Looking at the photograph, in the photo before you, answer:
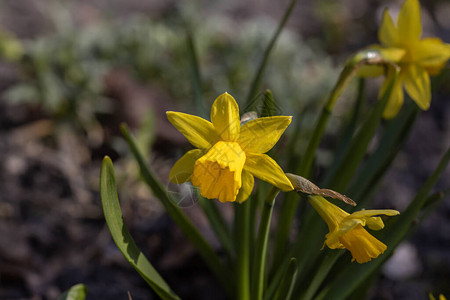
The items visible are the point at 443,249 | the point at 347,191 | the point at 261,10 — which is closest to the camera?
the point at 347,191

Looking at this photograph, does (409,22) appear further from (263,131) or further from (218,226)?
(218,226)

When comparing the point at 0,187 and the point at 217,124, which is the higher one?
the point at 217,124

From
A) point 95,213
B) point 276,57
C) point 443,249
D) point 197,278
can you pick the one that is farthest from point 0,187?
point 443,249

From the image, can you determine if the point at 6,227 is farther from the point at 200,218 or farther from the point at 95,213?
the point at 200,218

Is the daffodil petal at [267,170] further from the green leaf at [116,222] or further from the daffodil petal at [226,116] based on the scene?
the green leaf at [116,222]

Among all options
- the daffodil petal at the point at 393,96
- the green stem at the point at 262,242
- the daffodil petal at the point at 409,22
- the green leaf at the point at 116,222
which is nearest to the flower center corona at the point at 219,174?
the green stem at the point at 262,242

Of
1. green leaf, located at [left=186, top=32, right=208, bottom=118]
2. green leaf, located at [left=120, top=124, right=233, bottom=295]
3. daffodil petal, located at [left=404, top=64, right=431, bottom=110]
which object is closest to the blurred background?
green leaf, located at [left=186, top=32, right=208, bottom=118]

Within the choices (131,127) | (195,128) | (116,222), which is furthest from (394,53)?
(131,127)
